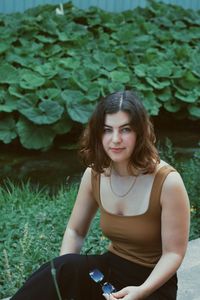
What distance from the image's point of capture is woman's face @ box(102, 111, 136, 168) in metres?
2.30

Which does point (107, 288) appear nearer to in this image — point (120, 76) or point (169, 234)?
point (169, 234)

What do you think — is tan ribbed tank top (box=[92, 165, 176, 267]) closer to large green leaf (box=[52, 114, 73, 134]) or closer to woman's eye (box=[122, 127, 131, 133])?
woman's eye (box=[122, 127, 131, 133])

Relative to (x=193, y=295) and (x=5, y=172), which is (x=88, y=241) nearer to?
(x=193, y=295)

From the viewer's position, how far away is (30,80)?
283 inches

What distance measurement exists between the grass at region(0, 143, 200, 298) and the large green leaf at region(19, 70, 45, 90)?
7.60 feet

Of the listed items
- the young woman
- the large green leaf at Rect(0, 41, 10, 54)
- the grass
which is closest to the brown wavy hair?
the young woman

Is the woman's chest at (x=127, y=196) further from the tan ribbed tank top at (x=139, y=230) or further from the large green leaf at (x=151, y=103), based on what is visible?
the large green leaf at (x=151, y=103)

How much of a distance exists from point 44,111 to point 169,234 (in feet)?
15.1

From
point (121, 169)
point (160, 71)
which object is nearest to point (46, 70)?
point (160, 71)

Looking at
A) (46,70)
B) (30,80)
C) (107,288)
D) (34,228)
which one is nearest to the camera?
(107,288)

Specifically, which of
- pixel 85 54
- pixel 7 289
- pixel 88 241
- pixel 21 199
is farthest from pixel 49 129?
pixel 7 289

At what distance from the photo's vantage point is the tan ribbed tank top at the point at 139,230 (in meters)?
2.31

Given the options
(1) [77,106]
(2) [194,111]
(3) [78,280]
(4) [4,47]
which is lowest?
Answer: (2) [194,111]

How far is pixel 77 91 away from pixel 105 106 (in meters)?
4.74
